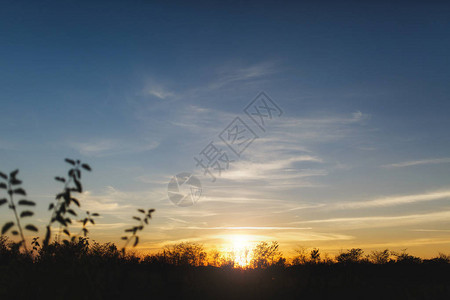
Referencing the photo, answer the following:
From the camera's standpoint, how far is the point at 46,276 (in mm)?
8305

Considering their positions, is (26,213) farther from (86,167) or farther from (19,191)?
(86,167)

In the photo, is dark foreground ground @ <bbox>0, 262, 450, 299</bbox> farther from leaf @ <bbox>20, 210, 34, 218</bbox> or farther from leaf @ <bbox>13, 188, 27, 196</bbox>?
leaf @ <bbox>13, 188, 27, 196</bbox>

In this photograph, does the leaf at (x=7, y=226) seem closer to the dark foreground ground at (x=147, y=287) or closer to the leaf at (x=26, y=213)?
the leaf at (x=26, y=213)

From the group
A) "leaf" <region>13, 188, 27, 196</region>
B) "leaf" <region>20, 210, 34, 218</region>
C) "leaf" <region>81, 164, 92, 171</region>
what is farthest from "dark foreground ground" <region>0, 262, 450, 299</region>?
"leaf" <region>81, 164, 92, 171</region>

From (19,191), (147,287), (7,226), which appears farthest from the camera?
(147,287)

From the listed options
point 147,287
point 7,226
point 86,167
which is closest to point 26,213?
point 7,226

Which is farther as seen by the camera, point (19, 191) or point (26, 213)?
point (19, 191)

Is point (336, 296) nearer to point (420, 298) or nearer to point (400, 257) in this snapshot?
point (420, 298)

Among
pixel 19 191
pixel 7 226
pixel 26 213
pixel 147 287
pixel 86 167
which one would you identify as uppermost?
pixel 86 167

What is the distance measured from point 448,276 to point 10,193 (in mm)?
20119

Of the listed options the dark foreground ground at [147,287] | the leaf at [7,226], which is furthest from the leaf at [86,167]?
the dark foreground ground at [147,287]

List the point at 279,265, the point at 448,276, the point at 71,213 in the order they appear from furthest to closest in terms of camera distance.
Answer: the point at 279,265
the point at 448,276
the point at 71,213

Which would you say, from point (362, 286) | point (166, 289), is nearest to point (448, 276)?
point (362, 286)

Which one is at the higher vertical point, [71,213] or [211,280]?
[71,213]
